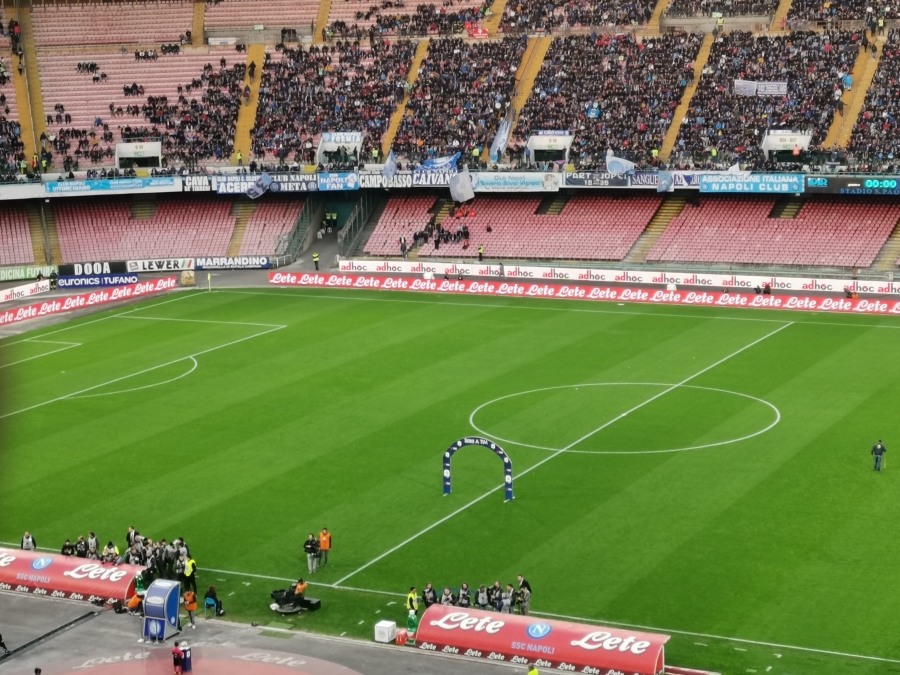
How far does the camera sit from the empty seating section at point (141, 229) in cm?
8762

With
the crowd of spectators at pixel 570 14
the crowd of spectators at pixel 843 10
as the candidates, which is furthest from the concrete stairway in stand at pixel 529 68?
the crowd of spectators at pixel 843 10

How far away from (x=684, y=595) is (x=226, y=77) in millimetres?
71821

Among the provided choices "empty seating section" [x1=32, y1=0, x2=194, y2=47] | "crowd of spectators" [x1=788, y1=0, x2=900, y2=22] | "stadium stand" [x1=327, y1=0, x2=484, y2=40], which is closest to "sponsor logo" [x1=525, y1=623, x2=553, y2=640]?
"crowd of spectators" [x1=788, y1=0, x2=900, y2=22]

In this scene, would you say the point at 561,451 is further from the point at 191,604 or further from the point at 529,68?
the point at 529,68

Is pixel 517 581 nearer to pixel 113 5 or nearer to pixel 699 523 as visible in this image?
pixel 699 523

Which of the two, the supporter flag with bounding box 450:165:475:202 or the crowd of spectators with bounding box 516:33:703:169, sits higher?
the crowd of spectators with bounding box 516:33:703:169

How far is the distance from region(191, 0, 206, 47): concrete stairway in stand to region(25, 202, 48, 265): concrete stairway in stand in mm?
18556

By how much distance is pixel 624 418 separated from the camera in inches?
1847

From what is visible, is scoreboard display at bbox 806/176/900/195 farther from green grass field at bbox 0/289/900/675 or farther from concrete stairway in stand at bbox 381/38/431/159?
concrete stairway in stand at bbox 381/38/431/159

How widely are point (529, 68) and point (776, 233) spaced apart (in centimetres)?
2302

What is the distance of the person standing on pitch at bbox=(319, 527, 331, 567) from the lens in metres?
33.7

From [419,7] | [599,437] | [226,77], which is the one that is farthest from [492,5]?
[599,437]

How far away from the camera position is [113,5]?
98.7 m

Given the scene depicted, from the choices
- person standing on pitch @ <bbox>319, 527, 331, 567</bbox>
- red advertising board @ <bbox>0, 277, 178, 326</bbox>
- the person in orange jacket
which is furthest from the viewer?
red advertising board @ <bbox>0, 277, 178, 326</bbox>
